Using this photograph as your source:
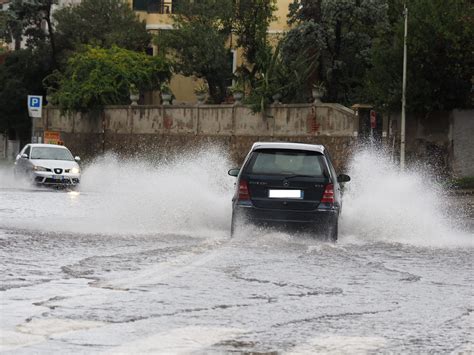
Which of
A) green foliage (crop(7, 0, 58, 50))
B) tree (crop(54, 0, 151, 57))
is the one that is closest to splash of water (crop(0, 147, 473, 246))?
tree (crop(54, 0, 151, 57))

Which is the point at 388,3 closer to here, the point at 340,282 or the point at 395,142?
the point at 395,142

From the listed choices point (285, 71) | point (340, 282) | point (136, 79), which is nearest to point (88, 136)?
point (136, 79)

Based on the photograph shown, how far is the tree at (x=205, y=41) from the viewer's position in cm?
6225

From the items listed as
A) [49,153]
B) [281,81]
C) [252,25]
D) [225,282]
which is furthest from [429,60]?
[225,282]

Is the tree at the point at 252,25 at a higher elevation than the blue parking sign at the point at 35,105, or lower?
higher

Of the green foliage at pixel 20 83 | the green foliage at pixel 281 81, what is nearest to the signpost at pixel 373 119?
the green foliage at pixel 281 81

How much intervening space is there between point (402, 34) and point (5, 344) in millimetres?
43710

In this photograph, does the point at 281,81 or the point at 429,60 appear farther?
the point at 281,81

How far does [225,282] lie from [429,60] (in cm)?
3893

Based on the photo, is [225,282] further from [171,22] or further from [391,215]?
[171,22]

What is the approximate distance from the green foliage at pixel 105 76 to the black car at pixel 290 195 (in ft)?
155

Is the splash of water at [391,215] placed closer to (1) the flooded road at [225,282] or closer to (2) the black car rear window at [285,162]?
(1) the flooded road at [225,282]

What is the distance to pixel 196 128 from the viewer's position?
60.3 metres

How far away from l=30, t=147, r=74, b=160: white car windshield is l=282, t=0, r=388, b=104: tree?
68.0ft
